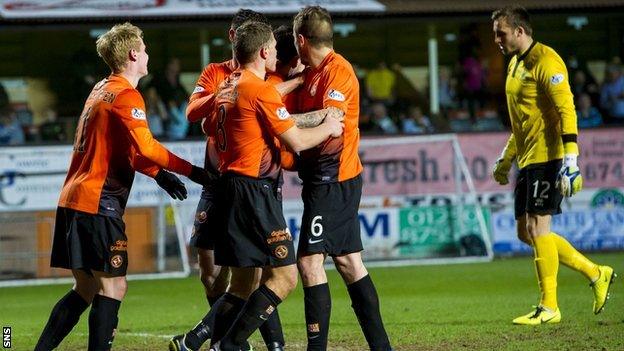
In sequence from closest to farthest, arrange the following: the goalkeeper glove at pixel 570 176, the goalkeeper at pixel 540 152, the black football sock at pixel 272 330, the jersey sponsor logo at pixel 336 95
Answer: the jersey sponsor logo at pixel 336 95 < the black football sock at pixel 272 330 < the goalkeeper glove at pixel 570 176 < the goalkeeper at pixel 540 152

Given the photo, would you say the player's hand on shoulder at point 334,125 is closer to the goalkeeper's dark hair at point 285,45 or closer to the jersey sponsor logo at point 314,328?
the goalkeeper's dark hair at point 285,45

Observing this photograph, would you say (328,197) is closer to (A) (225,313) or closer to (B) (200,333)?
(A) (225,313)

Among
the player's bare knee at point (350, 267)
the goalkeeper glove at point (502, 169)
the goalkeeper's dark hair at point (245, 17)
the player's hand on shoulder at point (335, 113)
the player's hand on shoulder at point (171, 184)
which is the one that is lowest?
the player's bare knee at point (350, 267)

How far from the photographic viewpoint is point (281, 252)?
25.6 ft

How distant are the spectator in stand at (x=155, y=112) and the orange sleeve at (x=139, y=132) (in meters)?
11.7

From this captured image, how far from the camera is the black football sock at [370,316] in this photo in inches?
318

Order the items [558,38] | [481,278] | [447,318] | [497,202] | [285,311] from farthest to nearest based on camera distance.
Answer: [558,38], [497,202], [481,278], [285,311], [447,318]

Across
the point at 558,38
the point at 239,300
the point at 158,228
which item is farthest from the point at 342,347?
the point at 558,38

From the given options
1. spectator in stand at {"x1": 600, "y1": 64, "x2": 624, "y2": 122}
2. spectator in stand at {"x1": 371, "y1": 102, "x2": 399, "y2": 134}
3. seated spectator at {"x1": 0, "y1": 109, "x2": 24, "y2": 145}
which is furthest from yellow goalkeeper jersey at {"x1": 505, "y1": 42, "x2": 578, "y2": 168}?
spectator in stand at {"x1": 600, "y1": 64, "x2": 624, "y2": 122}

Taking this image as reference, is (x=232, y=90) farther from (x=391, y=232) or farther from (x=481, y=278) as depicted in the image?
(x=391, y=232)

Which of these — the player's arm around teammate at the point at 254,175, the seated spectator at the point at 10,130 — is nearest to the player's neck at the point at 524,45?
the player's arm around teammate at the point at 254,175

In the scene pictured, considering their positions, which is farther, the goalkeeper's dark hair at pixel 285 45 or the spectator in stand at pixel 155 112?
the spectator in stand at pixel 155 112

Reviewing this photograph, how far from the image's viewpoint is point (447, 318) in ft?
36.0

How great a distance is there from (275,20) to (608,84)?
243 inches
